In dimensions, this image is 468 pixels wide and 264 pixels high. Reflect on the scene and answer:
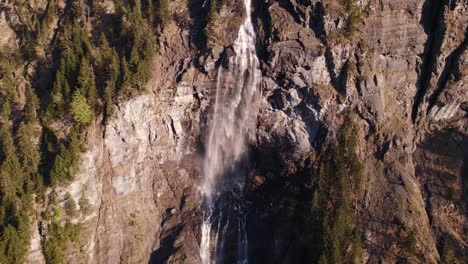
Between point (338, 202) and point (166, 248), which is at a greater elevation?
point (338, 202)

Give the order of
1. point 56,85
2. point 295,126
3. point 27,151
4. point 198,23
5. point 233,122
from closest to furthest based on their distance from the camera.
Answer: point 27,151 < point 56,85 < point 295,126 < point 233,122 < point 198,23

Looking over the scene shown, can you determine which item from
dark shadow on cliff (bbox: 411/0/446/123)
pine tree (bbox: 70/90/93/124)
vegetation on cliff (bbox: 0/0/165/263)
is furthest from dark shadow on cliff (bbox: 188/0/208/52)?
dark shadow on cliff (bbox: 411/0/446/123)

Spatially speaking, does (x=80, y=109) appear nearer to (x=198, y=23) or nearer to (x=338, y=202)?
(x=198, y=23)

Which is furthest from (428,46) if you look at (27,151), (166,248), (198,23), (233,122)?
(27,151)

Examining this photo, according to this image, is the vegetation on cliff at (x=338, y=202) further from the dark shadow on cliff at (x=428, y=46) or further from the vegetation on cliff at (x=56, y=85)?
the vegetation on cliff at (x=56, y=85)

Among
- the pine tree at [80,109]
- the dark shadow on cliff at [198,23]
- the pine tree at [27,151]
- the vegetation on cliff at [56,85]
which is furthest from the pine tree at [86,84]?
the dark shadow on cliff at [198,23]

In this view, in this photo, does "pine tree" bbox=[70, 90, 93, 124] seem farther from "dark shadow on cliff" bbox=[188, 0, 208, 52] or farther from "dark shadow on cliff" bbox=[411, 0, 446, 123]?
"dark shadow on cliff" bbox=[411, 0, 446, 123]
